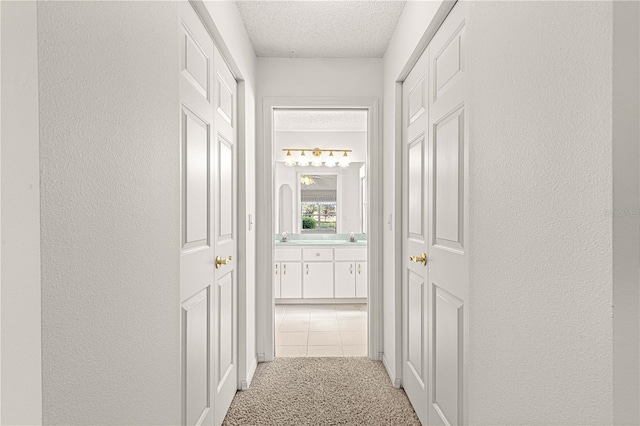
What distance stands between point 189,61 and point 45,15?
0.87m

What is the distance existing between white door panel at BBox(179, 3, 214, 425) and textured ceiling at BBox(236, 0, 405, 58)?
2.33 ft

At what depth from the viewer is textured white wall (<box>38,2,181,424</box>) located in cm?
76

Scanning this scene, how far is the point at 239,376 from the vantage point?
253 centimetres

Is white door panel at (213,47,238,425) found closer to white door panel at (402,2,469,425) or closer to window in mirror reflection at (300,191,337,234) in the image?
white door panel at (402,2,469,425)

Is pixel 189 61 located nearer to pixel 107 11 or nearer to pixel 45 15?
pixel 107 11

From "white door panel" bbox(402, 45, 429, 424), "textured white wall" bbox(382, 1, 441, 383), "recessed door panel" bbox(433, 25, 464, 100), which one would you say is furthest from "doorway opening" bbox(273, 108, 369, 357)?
"recessed door panel" bbox(433, 25, 464, 100)

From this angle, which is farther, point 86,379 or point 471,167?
point 471,167

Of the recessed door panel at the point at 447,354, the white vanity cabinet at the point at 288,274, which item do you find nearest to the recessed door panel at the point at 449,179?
the recessed door panel at the point at 447,354

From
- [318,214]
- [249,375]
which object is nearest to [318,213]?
[318,214]

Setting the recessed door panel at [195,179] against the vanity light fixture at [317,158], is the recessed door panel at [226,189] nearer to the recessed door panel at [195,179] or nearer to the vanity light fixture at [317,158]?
the recessed door panel at [195,179]

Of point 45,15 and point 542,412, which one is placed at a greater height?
point 45,15

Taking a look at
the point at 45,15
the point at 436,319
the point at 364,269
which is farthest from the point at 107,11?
the point at 364,269

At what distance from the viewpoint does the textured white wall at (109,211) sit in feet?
2.48

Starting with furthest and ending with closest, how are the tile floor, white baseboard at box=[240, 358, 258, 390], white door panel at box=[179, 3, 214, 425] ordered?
the tile floor < white baseboard at box=[240, 358, 258, 390] < white door panel at box=[179, 3, 214, 425]
